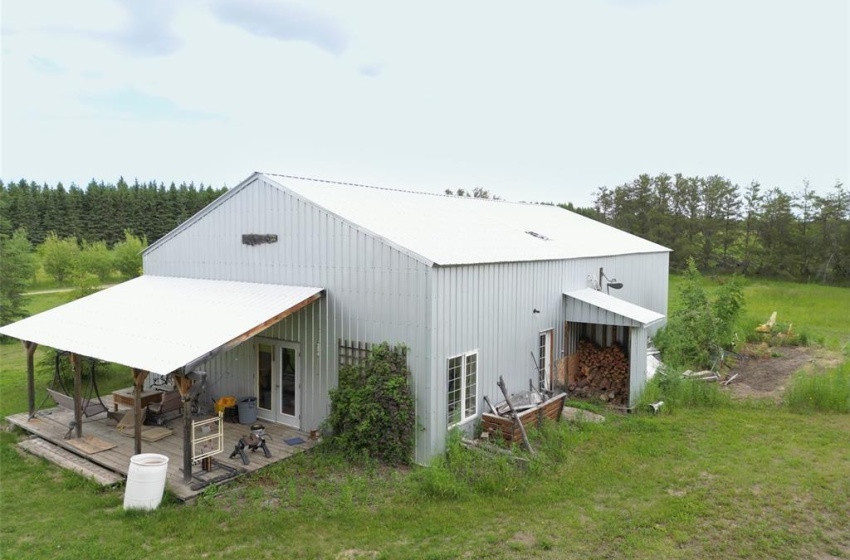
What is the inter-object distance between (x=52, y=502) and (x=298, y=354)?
4379mm

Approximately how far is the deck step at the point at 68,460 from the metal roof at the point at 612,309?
10047 millimetres

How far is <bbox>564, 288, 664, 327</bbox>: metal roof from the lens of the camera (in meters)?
12.0

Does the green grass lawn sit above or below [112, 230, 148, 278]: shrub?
below

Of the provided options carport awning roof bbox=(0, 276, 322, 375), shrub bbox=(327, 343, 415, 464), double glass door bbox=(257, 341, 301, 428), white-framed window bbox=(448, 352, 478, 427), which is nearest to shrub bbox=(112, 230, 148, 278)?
carport awning roof bbox=(0, 276, 322, 375)

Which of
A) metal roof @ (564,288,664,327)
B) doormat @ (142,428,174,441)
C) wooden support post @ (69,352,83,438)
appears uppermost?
metal roof @ (564,288,664,327)

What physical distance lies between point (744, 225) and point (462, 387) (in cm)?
4211

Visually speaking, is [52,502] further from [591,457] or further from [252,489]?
[591,457]

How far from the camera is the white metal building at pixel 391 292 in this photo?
9039 mm

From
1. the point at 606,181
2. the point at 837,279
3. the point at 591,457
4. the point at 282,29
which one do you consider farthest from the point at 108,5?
the point at 606,181

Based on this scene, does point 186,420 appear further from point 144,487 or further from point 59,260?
point 59,260

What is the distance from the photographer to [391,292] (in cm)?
918

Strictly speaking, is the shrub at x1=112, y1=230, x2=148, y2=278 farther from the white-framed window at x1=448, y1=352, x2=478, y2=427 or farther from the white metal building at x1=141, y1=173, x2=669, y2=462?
the white-framed window at x1=448, y1=352, x2=478, y2=427

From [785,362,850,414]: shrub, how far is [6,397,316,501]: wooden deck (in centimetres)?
1076

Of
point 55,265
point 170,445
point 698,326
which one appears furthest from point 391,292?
point 55,265
